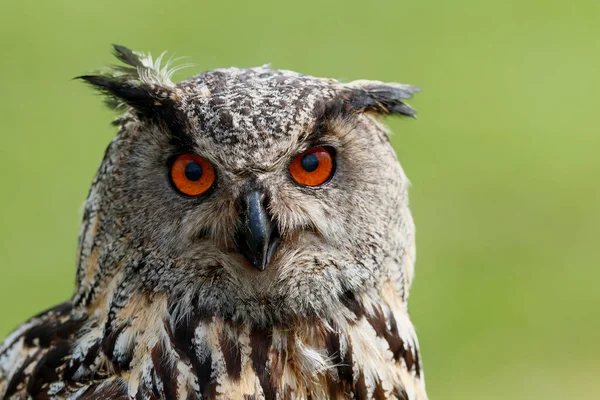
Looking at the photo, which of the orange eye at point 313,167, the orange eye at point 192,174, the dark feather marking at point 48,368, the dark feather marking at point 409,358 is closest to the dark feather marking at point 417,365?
the dark feather marking at point 409,358

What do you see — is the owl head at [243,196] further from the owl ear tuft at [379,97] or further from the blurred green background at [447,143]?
the blurred green background at [447,143]

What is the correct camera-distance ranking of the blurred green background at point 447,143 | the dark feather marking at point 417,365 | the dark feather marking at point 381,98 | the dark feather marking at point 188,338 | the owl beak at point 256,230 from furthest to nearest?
the blurred green background at point 447,143, the dark feather marking at point 417,365, the dark feather marking at point 381,98, the dark feather marking at point 188,338, the owl beak at point 256,230

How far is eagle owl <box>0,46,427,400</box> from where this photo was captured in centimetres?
188

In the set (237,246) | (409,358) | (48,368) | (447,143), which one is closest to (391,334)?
(409,358)

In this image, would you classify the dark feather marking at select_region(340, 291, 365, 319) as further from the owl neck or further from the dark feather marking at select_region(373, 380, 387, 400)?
the dark feather marking at select_region(373, 380, 387, 400)

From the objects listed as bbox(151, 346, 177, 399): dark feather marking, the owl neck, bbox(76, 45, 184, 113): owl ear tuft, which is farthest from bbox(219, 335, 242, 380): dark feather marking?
bbox(76, 45, 184, 113): owl ear tuft

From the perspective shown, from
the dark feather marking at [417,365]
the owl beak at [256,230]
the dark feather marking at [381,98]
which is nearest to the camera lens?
the owl beak at [256,230]

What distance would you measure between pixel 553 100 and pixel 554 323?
2052 millimetres

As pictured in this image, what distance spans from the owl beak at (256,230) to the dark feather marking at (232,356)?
179 mm

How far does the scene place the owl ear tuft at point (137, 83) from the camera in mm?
1944

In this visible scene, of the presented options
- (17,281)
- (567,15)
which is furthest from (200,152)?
(567,15)

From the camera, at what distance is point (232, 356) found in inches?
76.5

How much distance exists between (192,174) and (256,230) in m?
0.19

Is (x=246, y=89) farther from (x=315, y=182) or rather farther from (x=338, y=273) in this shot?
(x=338, y=273)
